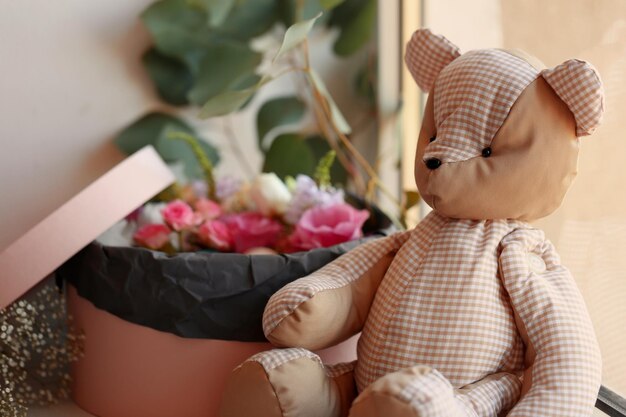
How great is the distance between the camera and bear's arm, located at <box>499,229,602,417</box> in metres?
0.64

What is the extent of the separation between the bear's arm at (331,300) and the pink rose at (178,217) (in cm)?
24

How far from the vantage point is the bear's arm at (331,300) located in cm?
74

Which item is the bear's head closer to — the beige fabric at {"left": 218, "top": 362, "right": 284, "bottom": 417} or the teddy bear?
the teddy bear

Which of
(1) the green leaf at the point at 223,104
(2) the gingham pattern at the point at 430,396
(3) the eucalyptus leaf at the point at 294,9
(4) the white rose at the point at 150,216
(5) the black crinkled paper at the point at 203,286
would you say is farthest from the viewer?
(3) the eucalyptus leaf at the point at 294,9

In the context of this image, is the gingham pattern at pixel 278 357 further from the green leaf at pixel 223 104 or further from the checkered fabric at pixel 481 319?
the green leaf at pixel 223 104

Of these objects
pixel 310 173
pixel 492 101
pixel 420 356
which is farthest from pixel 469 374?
pixel 310 173

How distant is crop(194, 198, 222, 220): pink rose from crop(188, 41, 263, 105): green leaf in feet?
0.91

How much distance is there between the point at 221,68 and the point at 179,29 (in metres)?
0.10

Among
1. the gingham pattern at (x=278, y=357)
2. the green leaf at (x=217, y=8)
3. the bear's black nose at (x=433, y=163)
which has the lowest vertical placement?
the gingham pattern at (x=278, y=357)

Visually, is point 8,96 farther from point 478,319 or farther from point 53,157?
point 478,319

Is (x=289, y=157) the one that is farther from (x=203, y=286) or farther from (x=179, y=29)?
(x=203, y=286)

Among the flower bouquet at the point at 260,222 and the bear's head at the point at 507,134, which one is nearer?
the bear's head at the point at 507,134

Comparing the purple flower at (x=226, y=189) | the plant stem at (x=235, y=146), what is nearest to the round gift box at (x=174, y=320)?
the purple flower at (x=226, y=189)

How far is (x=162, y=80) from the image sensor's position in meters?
1.33
